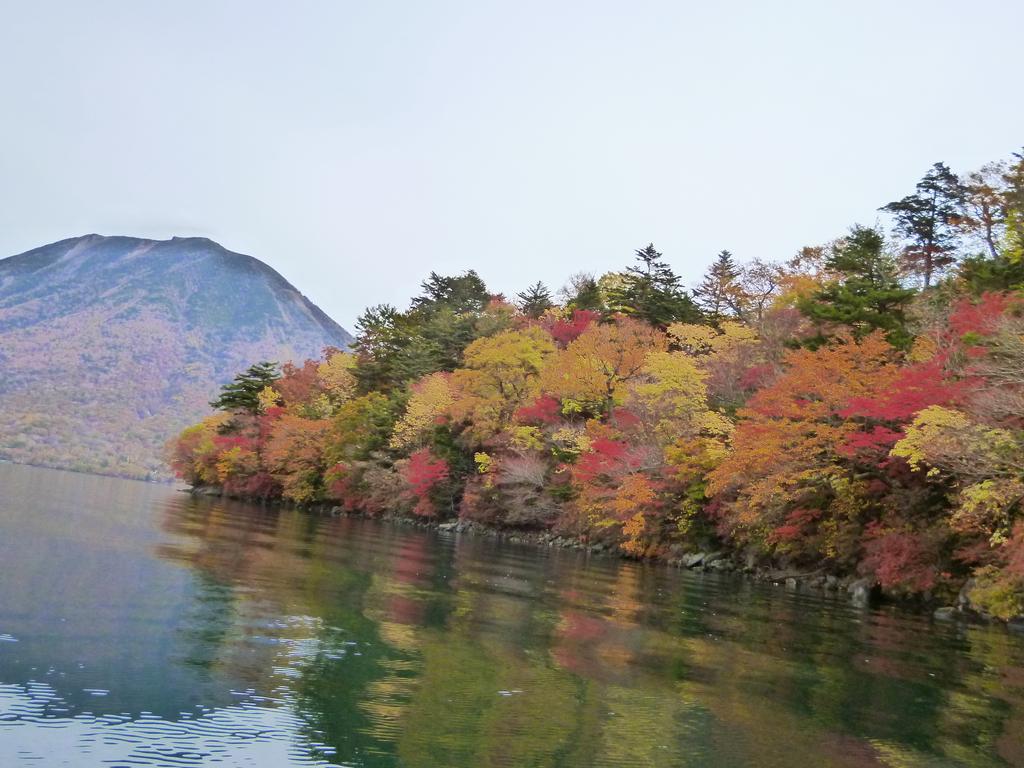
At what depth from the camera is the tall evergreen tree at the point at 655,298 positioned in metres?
62.5

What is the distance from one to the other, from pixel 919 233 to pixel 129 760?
187ft

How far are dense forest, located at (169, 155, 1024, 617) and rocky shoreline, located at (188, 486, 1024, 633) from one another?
0.52 metres

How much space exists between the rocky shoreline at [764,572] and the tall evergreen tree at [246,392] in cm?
3251

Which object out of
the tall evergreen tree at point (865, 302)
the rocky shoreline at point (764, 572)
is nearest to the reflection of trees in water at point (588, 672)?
the rocky shoreline at point (764, 572)

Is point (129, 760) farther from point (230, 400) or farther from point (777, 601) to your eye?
point (230, 400)

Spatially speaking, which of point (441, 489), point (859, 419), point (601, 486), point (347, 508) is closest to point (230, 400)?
point (347, 508)

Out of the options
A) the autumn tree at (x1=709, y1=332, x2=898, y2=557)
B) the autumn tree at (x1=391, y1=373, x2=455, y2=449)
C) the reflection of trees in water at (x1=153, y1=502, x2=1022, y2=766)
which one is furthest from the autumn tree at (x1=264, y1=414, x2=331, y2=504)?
the reflection of trees in water at (x1=153, y1=502, x2=1022, y2=766)

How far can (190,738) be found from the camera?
817 cm

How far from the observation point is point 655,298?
209 feet

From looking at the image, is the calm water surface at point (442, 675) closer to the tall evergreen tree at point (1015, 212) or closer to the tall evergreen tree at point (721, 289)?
the tall evergreen tree at point (1015, 212)

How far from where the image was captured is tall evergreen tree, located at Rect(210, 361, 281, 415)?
296 ft

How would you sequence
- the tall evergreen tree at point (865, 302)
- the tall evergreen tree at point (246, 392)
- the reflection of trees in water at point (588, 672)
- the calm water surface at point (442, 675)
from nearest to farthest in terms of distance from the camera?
1. the calm water surface at point (442, 675)
2. the reflection of trees in water at point (588, 672)
3. the tall evergreen tree at point (865, 302)
4. the tall evergreen tree at point (246, 392)

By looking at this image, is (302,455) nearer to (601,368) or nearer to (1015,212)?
(601,368)

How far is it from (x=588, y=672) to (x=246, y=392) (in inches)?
3257
